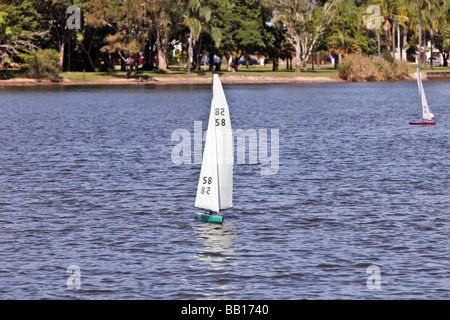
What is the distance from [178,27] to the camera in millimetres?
159500

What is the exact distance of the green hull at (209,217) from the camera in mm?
30102

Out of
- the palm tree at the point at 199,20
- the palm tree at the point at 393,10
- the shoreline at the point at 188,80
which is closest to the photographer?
the palm tree at the point at 199,20

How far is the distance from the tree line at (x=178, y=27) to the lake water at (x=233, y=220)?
271 ft

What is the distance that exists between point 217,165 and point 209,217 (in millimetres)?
2588

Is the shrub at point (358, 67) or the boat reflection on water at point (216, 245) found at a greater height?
the shrub at point (358, 67)

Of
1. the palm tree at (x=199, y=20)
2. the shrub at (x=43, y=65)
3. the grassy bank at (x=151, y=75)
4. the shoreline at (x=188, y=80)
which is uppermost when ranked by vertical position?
the palm tree at (x=199, y=20)

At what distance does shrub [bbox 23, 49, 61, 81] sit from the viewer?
491 ft

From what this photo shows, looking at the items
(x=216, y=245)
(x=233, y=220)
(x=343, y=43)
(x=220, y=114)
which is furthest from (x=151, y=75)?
(x=216, y=245)

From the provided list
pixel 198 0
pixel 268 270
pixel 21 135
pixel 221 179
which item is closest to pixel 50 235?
pixel 221 179

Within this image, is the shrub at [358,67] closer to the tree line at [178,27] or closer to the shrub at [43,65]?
the tree line at [178,27]

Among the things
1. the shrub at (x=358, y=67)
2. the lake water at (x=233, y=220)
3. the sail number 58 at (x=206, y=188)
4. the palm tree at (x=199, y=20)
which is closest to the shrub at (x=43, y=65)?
the palm tree at (x=199, y=20)

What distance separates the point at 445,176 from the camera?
42.8 meters

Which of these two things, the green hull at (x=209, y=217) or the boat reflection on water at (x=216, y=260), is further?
the green hull at (x=209, y=217)

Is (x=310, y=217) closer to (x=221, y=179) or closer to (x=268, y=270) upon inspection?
(x=221, y=179)
